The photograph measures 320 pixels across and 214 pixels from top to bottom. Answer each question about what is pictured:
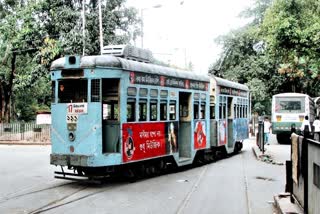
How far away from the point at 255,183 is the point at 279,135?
1908cm

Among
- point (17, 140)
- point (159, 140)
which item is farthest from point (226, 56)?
point (159, 140)

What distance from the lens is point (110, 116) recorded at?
12422mm

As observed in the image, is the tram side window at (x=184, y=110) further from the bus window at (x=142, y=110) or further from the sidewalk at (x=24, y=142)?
the sidewalk at (x=24, y=142)

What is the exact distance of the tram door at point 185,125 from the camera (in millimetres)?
16266

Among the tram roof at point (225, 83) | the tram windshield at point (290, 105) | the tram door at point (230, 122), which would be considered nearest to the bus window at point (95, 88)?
the tram roof at point (225, 83)

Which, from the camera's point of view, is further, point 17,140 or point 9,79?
point 9,79

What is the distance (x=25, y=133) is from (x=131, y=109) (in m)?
19.8

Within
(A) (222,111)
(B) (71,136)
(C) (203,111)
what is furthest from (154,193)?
(A) (222,111)

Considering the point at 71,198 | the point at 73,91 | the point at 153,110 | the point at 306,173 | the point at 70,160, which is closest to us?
the point at 306,173

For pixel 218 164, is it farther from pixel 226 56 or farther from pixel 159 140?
pixel 226 56

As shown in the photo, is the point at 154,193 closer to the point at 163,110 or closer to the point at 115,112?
the point at 115,112

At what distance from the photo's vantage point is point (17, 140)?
3052 cm

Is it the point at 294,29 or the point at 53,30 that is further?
the point at 53,30

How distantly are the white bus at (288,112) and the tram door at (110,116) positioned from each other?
20.4m
